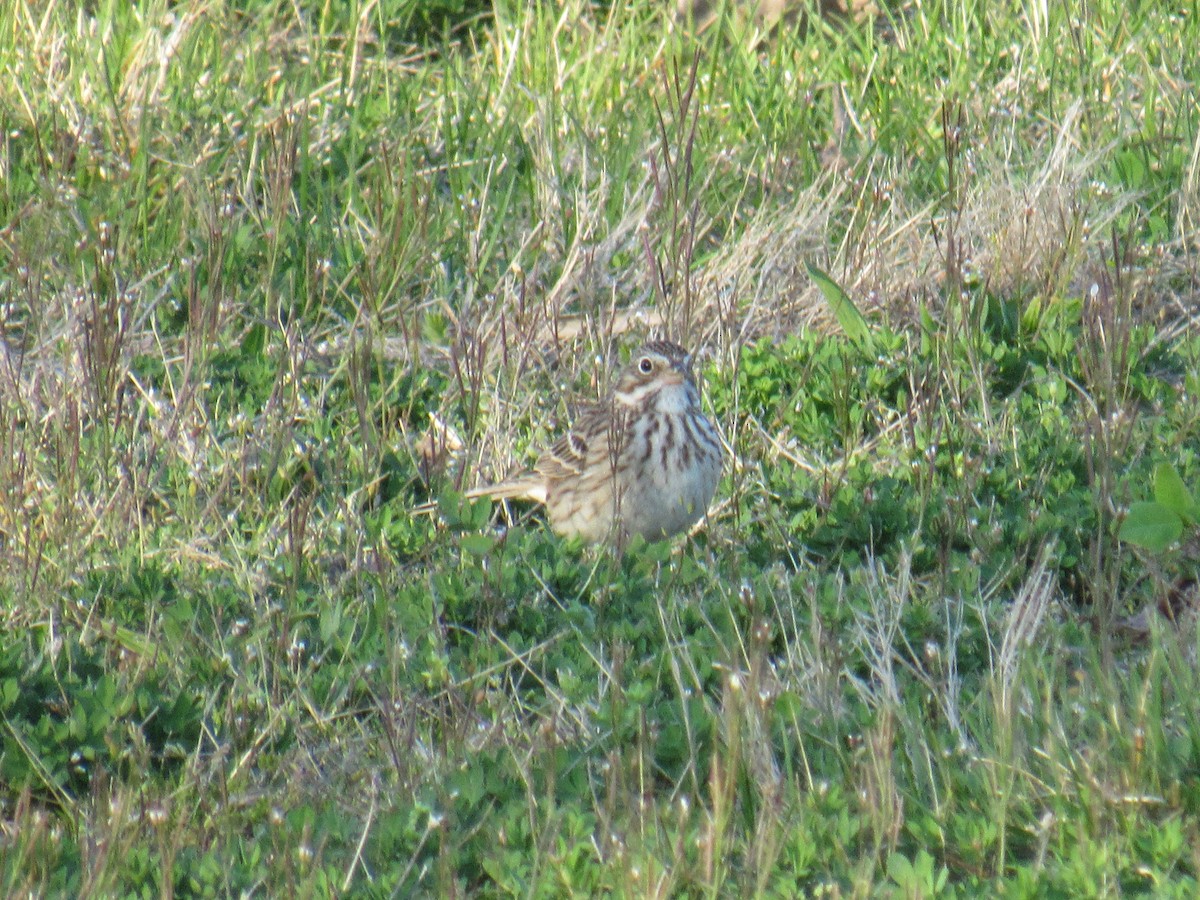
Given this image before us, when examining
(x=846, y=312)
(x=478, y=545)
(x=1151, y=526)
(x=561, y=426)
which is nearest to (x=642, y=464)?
(x=561, y=426)

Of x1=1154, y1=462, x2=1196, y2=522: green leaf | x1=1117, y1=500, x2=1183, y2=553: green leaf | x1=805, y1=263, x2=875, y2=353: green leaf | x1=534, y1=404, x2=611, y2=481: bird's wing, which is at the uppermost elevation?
x1=1154, y1=462, x2=1196, y2=522: green leaf

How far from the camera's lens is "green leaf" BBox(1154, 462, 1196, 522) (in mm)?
4660

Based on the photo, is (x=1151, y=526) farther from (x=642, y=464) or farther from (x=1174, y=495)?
(x=642, y=464)

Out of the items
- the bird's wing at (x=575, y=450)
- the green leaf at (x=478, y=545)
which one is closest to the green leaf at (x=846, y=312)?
the bird's wing at (x=575, y=450)

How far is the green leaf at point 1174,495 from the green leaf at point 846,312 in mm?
2065

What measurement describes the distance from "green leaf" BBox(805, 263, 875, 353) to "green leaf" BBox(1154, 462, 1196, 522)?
2.06 meters

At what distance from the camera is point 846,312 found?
6742 millimetres

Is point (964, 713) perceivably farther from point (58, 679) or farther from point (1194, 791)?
point (58, 679)

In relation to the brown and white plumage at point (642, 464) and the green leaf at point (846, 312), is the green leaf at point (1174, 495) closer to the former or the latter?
the brown and white plumage at point (642, 464)

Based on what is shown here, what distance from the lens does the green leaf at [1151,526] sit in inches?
182

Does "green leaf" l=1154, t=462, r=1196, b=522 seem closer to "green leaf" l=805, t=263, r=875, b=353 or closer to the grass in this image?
the grass

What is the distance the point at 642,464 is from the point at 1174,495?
1.92m

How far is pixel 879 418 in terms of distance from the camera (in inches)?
255

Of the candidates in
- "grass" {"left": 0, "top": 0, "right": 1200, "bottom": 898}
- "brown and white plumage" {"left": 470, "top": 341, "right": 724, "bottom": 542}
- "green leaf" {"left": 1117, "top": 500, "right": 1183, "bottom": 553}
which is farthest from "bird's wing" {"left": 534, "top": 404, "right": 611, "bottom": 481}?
"green leaf" {"left": 1117, "top": 500, "right": 1183, "bottom": 553}
